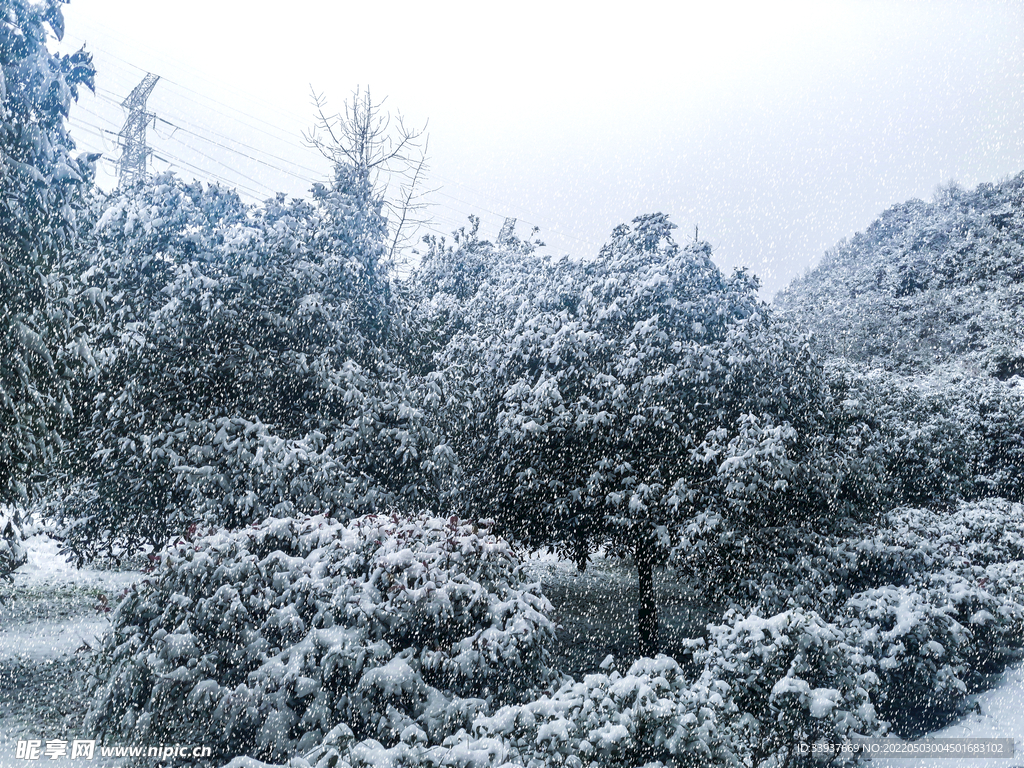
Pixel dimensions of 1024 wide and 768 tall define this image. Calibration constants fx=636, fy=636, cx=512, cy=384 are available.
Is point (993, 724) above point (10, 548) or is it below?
below

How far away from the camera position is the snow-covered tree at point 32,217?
18.5 ft

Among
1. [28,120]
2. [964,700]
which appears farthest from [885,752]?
[28,120]

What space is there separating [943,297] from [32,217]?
3710 centimetres

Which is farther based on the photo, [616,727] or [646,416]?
[646,416]

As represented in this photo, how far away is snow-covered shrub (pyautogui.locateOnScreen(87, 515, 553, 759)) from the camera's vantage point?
4.75 m

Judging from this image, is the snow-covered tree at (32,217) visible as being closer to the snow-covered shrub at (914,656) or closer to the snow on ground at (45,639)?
the snow on ground at (45,639)

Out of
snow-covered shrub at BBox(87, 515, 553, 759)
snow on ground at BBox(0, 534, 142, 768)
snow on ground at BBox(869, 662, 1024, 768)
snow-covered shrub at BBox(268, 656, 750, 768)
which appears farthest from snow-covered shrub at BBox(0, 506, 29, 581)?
snow on ground at BBox(869, 662, 1024, 768)

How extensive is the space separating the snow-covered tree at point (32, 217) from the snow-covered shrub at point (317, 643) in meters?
2.10

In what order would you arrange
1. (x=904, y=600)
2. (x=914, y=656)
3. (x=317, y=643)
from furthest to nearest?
(x=904, y=600)
(x=914, y=656)
(x=317, y=643)

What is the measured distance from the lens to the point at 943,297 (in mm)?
32031

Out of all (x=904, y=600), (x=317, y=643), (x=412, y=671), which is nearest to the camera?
(x=412, y=671)

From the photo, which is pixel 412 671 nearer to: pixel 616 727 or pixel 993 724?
pixel 616 727

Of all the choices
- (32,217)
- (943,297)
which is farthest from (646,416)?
(943,297)

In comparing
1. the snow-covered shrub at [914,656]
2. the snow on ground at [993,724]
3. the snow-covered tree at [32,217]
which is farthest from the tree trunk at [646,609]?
the snow-covered tree at [32,217]
